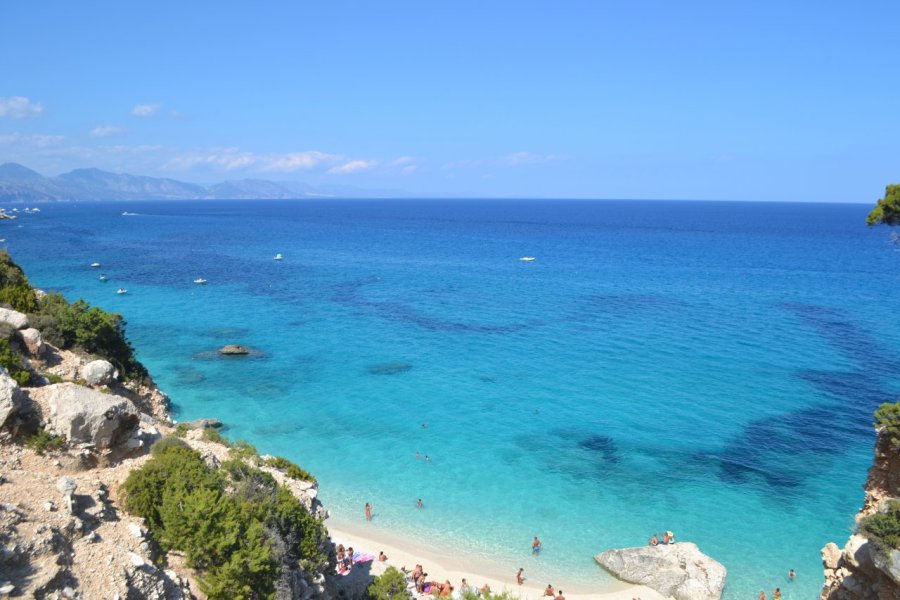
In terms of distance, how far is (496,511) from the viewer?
27.6 meters

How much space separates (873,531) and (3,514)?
20.5 m

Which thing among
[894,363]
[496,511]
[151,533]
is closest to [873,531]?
[496,511]

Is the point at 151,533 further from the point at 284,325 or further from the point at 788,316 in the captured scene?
the point at 788,316

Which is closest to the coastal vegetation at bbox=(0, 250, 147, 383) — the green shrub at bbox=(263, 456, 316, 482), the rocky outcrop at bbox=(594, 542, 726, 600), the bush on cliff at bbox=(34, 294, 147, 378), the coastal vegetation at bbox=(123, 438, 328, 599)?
the bush on cliff at bbox=(34, 294, 147, 378)

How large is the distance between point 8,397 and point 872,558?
2304cm

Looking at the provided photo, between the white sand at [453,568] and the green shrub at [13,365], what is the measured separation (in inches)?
551

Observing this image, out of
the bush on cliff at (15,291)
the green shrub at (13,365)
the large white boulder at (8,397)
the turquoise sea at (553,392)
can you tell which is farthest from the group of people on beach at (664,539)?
the bush on cliff at (15,291)

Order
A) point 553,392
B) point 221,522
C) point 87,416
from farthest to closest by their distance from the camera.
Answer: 1. point 553,392
2. point 87,416
3. point 221,522

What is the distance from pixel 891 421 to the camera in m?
17.3

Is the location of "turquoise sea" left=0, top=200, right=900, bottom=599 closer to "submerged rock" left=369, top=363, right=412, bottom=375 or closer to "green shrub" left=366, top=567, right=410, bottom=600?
"submerged rock" left=369, top=363, right=412, bottom=375

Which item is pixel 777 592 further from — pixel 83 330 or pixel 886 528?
pixel 83 330

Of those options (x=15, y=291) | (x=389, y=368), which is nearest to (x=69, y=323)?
(x=15, y=291)

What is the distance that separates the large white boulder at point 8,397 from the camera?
14.3 meters

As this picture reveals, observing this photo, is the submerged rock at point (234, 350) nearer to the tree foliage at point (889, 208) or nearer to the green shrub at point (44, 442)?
the green shrub at point (44, 442)
